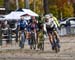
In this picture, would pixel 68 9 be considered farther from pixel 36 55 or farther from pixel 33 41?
pixel 36 55

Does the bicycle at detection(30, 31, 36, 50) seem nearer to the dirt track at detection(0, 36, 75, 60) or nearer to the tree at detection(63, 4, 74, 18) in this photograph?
the dirt track at detection(0, 36, 75, 60)

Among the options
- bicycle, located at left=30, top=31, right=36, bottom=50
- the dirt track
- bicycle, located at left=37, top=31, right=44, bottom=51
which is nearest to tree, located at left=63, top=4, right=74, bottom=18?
bicycle, located at left=30, top=31, right=36, bottom=50

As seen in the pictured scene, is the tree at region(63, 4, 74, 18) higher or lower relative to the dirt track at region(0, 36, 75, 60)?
higher

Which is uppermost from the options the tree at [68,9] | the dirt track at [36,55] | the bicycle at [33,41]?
the tree at [68,9]

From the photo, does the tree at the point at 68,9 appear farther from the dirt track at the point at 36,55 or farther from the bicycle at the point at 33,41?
the dirt track at the point at 36,55

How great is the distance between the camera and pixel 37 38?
64.1 feet

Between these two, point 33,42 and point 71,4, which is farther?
point 71,4

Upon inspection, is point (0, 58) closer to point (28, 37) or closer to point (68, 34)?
point (28, 37)

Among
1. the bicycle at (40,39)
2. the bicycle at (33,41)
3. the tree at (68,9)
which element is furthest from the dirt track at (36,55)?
the tree at (68,9)

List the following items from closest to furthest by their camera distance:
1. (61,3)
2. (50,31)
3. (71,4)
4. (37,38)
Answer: (50,31)
(37,38)
(61,3)
(71,4)

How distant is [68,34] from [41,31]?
1549 cm

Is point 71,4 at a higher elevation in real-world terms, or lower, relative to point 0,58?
higher

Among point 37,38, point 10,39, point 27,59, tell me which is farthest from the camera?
point 10,39

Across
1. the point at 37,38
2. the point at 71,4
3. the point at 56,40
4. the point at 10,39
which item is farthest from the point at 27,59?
the point at 71,4
